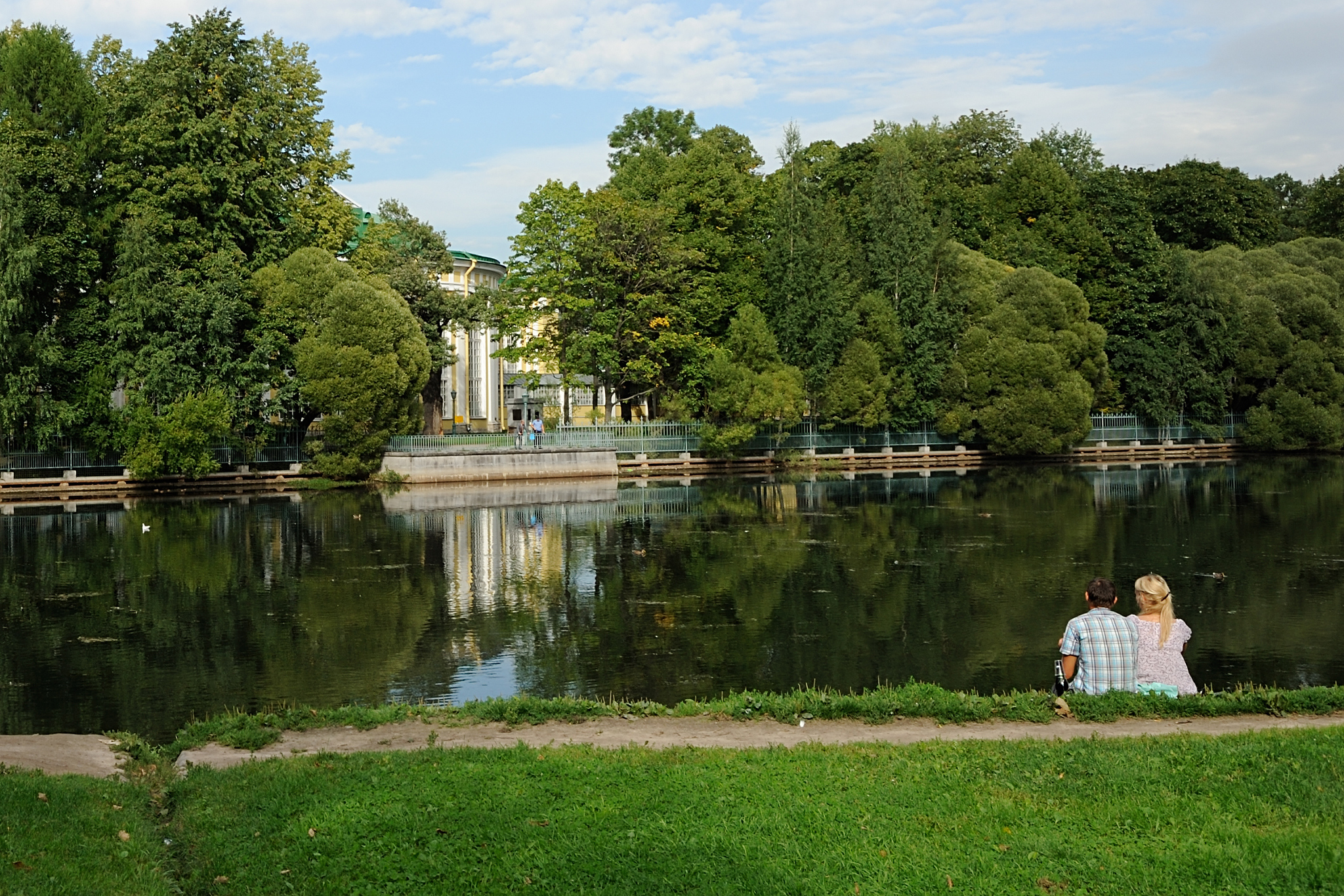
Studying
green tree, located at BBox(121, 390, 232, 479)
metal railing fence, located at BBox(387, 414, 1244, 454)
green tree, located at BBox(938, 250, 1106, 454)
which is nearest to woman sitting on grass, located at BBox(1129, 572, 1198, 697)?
green tree, located at BBox(121, 390, 232, 479)

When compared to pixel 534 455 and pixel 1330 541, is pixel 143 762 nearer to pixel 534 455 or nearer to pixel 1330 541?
pixel 1330 541

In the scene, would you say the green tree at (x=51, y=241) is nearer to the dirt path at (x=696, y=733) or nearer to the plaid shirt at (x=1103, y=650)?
the dirt path at (x=696, y=733)

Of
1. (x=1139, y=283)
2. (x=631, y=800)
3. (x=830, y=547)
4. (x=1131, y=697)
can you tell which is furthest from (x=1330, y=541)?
(x=1139, y=283)

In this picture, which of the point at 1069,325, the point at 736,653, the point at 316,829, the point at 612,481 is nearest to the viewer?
the point at 316,829

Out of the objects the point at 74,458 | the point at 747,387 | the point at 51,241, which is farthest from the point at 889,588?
the point at 51,241

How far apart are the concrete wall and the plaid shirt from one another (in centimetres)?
3875

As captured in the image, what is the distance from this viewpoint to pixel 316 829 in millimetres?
7219

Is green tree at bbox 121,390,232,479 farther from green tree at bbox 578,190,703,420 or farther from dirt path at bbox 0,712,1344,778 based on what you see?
dirt path at bbox 0,712,1344,778

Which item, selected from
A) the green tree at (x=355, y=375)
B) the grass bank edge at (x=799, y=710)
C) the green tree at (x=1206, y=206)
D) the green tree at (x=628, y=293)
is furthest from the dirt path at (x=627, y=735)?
the green tree at (x=1206, y=206)

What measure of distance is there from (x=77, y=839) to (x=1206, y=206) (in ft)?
242

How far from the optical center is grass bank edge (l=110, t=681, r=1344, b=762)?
403 inches

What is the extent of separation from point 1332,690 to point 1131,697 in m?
2.37

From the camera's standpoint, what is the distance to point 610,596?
68.6 feet

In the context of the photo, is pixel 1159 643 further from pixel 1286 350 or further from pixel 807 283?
pixel 1286 350
